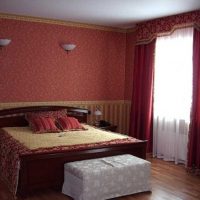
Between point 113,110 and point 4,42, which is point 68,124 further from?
point 4,42

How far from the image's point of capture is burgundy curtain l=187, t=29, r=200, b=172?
15.7ft

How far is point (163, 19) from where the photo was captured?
538cm

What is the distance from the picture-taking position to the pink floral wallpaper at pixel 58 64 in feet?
17.7

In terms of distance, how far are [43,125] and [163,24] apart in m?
2.62

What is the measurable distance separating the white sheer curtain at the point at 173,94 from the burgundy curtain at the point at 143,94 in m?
0.10

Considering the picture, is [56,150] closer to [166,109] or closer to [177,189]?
[177,189]

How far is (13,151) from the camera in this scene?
3.97 metres

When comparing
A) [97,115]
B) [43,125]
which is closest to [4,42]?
[43,125]

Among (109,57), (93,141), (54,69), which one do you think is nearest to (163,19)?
(109,57)

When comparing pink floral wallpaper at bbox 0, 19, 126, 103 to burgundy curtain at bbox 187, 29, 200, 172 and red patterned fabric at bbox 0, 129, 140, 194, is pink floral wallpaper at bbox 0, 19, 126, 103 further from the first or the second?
burgundy curtain at bbox 187, 29, 200, 172

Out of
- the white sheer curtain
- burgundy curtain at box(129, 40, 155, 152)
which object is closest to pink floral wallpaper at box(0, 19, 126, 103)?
burgundy curtain at box(129, 40, 155, 152)

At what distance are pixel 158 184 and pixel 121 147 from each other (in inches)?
27.6

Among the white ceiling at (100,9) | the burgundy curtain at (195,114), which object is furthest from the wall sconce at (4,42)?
the burgundy curtain at (195,114)

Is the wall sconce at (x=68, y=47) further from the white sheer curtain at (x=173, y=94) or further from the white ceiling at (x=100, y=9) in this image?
the white sheer curtain at (x=173, y=94)
